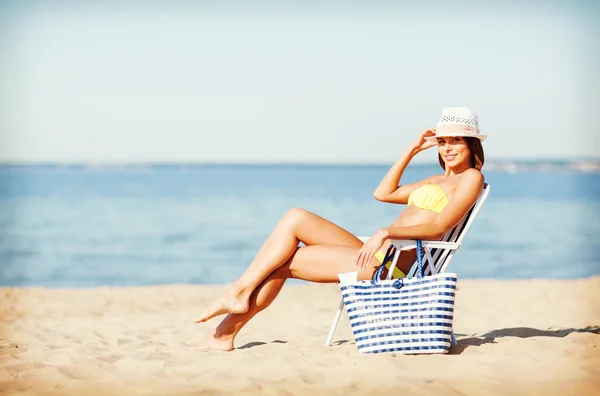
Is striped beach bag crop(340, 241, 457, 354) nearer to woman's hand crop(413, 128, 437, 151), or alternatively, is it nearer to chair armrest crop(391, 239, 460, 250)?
chair armrest crop(391, 239, 460, 250)

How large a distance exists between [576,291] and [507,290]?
22.6 inches

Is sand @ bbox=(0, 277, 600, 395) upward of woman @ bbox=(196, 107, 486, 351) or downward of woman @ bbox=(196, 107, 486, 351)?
downward

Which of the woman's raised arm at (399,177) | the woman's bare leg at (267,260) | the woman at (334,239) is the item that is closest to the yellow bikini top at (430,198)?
the woman at (334,239)

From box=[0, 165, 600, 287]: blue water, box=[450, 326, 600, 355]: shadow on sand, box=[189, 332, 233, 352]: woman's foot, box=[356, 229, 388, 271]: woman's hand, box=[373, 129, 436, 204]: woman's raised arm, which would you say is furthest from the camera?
box=[0, 165, 600, 287]: blue water

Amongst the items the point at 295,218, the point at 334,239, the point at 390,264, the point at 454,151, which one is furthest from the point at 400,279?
the point at 454,151

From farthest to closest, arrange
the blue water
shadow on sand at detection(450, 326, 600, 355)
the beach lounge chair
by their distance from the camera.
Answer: the blue water < shadow on sand at detection(450, 326, 600, 355) < the beach lounge chair

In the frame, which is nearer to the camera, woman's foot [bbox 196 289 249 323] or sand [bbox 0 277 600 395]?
sand [bbox 0 277 600 395]

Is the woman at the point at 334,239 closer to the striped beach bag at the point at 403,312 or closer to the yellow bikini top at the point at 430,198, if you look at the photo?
the yellow bikini top at the point at 430,198

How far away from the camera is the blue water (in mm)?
11297

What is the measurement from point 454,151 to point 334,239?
78 cm

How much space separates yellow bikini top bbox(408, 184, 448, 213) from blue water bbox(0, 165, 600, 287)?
603 cm

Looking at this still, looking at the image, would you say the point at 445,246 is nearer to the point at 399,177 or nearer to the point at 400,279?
the point at 400,279

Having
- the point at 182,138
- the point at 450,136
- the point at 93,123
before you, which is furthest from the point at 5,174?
the point at 450,136

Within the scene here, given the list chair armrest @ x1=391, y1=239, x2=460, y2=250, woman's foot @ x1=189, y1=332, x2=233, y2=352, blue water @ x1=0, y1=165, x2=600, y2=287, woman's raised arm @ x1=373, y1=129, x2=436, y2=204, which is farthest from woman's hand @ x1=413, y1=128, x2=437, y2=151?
blue water @ x1=0, y1=165, x2=600, y2=287
